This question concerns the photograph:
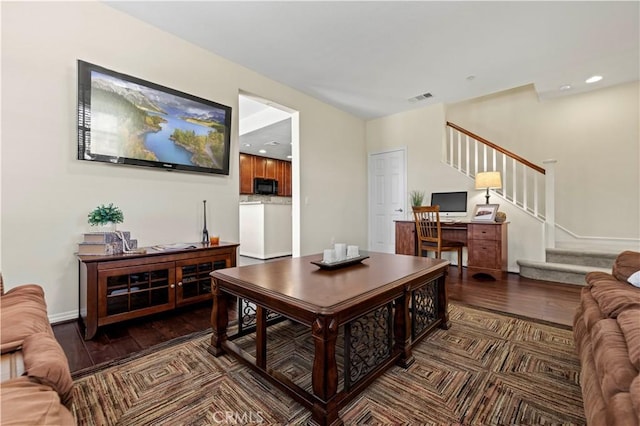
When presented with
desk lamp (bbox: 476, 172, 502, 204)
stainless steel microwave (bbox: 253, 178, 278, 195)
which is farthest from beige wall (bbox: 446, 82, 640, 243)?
stainless steel microwave (bbox: 253, 178, 278, 195)

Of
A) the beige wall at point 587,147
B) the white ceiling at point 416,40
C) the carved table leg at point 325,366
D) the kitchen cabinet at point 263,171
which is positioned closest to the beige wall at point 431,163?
the white ceiling at point 416,40

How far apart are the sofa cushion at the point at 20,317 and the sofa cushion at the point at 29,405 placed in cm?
26

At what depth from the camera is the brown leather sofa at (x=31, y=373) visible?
0.58 m

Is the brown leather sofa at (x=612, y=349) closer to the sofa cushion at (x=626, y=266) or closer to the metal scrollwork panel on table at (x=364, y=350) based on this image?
the sofa cushion at (x=626, y=266)

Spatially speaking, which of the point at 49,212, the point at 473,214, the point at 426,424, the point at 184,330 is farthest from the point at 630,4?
the point at 49,212

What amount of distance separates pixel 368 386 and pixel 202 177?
8.59 ft

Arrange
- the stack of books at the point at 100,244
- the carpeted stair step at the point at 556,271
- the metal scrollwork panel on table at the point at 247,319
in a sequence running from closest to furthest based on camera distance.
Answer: the metal scrollwork panel on table at the point at 247,319, the stack of books at the point at 100,244, the carpeted stair step at the point at 556,271

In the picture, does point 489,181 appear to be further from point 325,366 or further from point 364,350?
point 325,366

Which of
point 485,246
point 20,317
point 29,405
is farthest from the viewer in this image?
point 485,246

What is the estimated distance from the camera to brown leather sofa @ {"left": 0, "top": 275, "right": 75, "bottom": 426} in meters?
0.58

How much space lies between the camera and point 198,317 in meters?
2.38

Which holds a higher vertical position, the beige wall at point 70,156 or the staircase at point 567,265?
the beige wall at point 70,156

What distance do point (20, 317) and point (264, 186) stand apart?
6809 mm

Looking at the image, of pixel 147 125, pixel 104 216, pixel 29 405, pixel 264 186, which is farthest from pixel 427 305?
pixel 264 186
